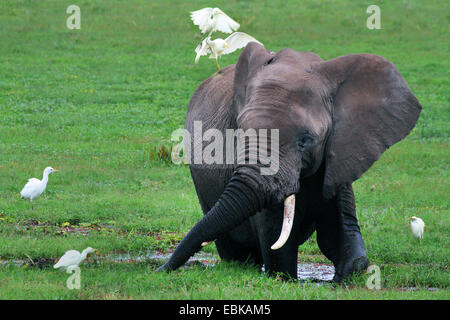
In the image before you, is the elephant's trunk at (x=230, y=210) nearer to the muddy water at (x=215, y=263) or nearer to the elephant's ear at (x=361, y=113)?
the elephant's ear at (x=361, y=113)

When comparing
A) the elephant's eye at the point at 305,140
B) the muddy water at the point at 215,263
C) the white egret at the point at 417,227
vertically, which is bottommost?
the muddy water at the point at 215,263

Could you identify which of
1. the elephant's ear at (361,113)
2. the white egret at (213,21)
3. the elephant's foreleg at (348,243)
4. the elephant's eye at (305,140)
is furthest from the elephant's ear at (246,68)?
the white egret at (213,21)

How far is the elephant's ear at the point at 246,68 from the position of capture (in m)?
8.02

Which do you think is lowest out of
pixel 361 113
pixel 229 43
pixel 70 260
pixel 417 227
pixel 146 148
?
pixel 146 148

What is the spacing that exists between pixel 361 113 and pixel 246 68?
115cm

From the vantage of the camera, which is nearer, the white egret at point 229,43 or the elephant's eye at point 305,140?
the elephant's eye at point 305,140

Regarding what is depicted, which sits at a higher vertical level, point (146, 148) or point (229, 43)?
point (229, 43)

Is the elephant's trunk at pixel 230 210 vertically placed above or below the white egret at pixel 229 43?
below

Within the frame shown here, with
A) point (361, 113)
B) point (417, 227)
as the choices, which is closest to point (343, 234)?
point (361, 113)

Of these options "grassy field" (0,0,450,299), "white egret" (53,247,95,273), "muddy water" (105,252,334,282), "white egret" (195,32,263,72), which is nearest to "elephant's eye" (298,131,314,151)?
"grassy field" (0,0,450,299)

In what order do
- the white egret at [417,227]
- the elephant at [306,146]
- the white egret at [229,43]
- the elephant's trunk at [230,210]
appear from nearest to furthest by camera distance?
the elephant's trunk at [230,210] < the elephant at [306,146] < the white egret at [229,43] < the white egret at [417,227]

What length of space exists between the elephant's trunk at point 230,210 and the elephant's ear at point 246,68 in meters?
1.26

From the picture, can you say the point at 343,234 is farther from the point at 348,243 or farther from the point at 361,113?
the point at 361,113

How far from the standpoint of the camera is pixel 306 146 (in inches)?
287
